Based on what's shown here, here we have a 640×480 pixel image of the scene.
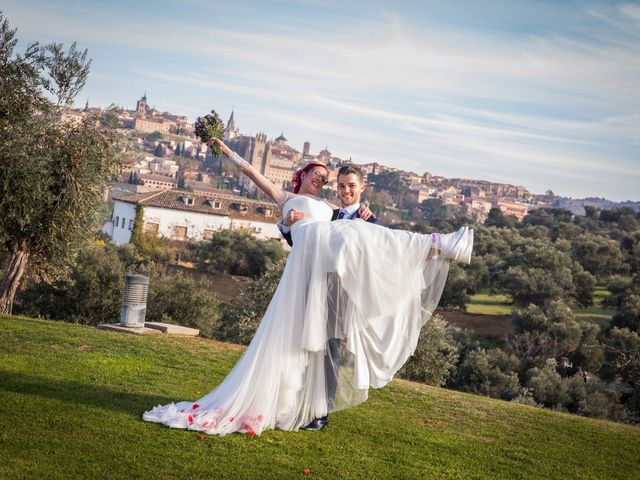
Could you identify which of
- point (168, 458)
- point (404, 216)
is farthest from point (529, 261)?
point (404, 216)

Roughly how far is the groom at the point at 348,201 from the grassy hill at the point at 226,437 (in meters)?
1.66

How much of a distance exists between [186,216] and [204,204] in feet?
11.7

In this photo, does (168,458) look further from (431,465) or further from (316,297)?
(431,465)

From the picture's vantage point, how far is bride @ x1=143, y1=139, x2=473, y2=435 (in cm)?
535

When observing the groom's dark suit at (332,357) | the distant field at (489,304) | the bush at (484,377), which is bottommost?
the bush at (484,377)

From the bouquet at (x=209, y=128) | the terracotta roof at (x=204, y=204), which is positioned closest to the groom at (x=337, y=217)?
the bouquet at (x=209, y=128)

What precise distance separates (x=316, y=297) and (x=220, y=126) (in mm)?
2292

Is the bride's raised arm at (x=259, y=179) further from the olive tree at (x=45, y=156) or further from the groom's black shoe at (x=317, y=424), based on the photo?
the olive tree at (x=45, y=156)

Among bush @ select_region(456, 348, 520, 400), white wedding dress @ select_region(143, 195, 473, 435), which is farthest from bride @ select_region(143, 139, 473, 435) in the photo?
bush @ select_region(456, 348, 520, 400)

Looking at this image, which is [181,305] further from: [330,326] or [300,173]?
[330,326]

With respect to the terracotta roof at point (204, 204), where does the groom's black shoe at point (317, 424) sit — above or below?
below

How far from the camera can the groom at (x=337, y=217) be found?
551cm

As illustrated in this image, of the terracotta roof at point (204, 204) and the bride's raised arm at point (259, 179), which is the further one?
the terracotta roof at point (204, 204)

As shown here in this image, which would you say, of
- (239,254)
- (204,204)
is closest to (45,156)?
(239,254)
